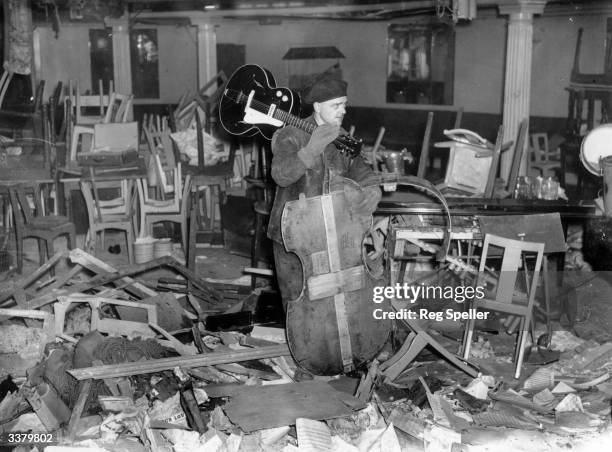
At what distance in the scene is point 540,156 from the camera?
12.2 meters

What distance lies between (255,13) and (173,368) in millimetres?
9169

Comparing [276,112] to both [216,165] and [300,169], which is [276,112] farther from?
[216,165]

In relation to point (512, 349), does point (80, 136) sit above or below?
above

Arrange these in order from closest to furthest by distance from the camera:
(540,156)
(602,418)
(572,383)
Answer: (602,418) → (572,383) → (540,156)

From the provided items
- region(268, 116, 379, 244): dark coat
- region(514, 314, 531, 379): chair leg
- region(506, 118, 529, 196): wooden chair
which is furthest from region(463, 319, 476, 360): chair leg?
region(506, 118, 529, 196): wooden chair

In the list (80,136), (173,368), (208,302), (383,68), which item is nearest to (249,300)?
(208,302)

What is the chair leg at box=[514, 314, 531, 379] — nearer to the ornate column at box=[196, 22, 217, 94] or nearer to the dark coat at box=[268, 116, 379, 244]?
the dark coat at box=[268, 116, 379, 244]

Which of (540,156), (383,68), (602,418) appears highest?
(383,68)

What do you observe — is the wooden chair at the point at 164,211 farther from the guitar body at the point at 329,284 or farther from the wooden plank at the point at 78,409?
the guitar body at the point at 329,284

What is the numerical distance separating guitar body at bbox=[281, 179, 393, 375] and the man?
0.38ft

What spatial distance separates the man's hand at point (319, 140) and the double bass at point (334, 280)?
0.93 ft

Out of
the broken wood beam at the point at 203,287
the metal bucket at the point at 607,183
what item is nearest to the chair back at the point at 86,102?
the broken wood beam at the point at 203,287

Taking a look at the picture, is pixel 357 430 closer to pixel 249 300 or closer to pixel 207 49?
pixel 249 300

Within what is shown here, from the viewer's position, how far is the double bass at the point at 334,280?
5094 millimetres
